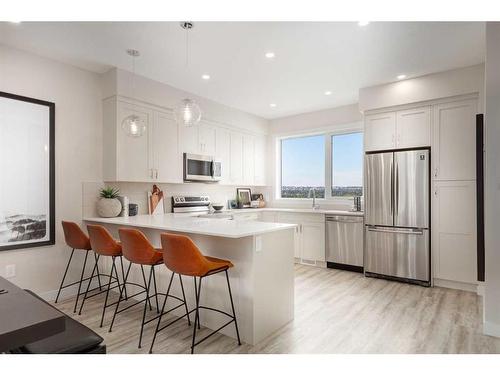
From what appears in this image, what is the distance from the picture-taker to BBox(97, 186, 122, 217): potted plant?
3.61 m

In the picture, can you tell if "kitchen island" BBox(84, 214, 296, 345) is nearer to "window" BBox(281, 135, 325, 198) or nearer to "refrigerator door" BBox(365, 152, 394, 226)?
"refrigerator door" BBox(365, 152, 394, 226)

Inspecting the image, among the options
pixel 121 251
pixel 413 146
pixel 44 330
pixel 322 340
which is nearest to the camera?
pixel 44 330

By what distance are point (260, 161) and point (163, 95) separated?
251 cm

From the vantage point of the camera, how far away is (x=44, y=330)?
3.54ft

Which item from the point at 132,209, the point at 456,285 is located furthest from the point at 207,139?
the point at 456,285

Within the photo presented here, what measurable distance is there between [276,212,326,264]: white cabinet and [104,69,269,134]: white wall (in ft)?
6.63

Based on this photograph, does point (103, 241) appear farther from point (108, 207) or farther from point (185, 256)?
point (185, 256)

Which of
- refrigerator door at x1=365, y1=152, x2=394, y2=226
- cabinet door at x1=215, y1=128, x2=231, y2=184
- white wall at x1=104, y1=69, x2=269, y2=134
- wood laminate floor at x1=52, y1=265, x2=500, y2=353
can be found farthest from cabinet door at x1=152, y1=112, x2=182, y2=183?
refrigerator door at x1=365, y1=152, x2=394, y2=226

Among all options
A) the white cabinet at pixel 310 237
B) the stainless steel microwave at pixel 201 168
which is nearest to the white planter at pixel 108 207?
the stainless steel microwave at pixel 201 168

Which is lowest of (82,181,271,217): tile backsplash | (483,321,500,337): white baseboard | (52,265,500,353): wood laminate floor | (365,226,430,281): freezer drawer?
(52,265,500,353): wood laminate floor

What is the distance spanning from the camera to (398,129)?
4168mm
